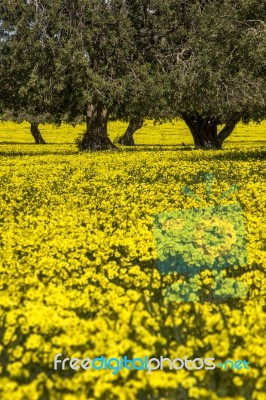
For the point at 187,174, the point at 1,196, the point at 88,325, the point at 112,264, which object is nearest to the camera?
the point at 88,325

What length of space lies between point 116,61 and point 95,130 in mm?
6458

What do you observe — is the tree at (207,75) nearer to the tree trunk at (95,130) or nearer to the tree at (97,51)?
the tree at (97,51)

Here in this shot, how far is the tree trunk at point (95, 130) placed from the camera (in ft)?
152

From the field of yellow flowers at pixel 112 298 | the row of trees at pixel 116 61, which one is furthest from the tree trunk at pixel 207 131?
the field of yellow flowers at pixel 112 298

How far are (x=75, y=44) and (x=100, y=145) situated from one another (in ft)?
28.2

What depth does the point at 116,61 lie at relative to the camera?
41.4m

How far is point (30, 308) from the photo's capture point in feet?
21.9

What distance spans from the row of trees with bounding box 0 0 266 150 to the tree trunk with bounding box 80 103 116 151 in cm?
141

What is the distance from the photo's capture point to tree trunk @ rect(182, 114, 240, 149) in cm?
5147

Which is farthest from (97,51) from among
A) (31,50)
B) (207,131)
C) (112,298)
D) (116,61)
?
(112,298)

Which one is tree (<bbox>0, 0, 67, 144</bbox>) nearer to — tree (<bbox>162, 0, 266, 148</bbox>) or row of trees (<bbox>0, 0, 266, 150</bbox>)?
row of trees (<bbox>0, 0, 266, 150</bbox>)

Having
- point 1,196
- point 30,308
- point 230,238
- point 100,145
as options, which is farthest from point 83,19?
point 30,308

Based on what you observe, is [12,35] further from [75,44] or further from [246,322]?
[246,322]

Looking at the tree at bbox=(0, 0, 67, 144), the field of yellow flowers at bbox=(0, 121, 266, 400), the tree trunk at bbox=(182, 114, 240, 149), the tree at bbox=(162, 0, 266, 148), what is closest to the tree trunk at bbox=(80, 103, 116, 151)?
the tree at bbox=(162, 0, 266, 148)
